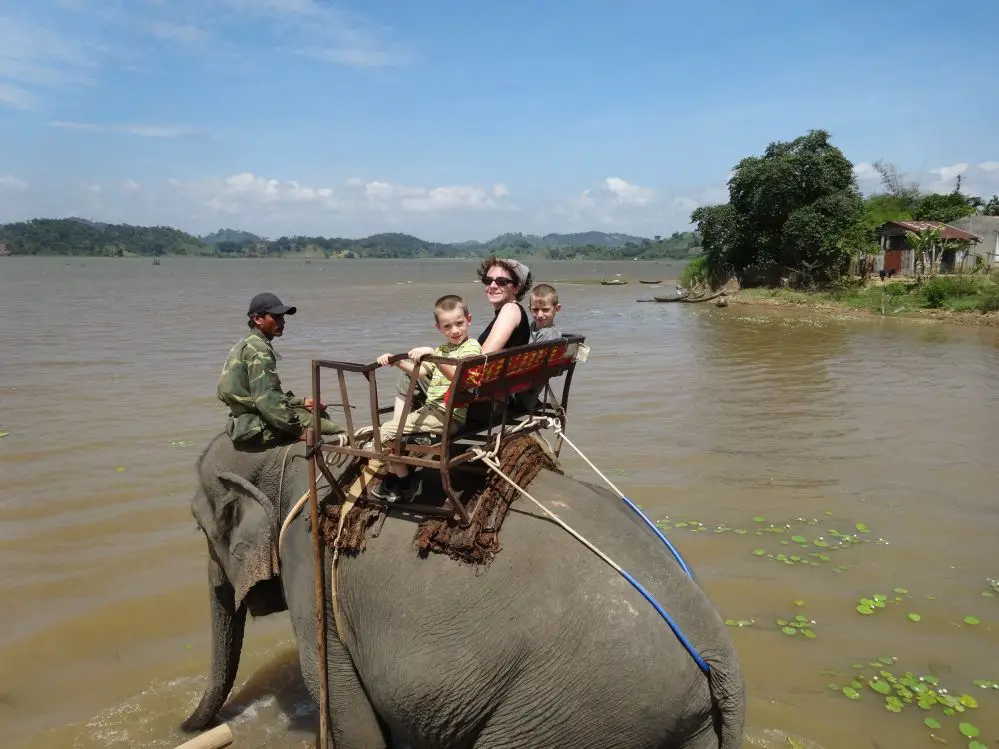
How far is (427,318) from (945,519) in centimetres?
2329

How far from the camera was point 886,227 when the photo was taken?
39781 millimetres

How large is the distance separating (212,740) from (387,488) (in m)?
1.83

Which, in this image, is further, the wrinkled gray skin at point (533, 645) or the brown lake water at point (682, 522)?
the brown lake water at point (682, 522)

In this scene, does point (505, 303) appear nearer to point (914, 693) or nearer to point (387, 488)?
point (387, 488)

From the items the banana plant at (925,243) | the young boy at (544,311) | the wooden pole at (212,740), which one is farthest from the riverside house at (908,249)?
the wooden pole at (212,740)

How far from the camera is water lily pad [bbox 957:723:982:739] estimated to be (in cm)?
458

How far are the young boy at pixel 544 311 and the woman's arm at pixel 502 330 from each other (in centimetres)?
116

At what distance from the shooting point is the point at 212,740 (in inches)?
163

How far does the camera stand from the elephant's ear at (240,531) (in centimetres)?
382

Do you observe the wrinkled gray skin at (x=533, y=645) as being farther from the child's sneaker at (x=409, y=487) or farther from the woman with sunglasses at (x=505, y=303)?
the woman with sunglasses at (x=505, y=303)

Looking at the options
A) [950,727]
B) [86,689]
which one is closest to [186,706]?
[86,689]

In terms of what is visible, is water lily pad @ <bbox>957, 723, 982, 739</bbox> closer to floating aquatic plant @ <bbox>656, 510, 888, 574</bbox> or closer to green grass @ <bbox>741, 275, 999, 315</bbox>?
floating aquatic plant @ <bbox>656, 510, 888, 574</bbox>

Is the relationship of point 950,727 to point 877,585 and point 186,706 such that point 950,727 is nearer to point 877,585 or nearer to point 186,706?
point 877,585

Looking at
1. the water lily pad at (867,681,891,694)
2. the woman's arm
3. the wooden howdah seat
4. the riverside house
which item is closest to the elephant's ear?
the wooden howdah seat
